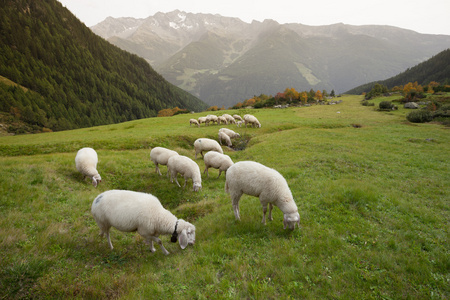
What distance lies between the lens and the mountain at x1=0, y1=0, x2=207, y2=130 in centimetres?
11275

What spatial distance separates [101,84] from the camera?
15962 centimetres

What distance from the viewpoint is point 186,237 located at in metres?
7.03

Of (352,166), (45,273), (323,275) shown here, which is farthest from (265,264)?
(352,166)

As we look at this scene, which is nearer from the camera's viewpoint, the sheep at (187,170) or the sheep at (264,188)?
the sheep at (264,188)

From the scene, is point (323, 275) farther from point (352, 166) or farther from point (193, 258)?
point (352, 166)

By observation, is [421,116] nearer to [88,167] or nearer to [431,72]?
[88,167]

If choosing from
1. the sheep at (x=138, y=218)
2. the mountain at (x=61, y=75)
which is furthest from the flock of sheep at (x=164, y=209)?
the mountain at (x=61, y=75)

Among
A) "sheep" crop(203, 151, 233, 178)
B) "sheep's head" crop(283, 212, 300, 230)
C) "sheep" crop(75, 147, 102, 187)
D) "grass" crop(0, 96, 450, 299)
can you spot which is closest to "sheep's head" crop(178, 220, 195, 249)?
"grass" crop(0, 96, 450, 299)

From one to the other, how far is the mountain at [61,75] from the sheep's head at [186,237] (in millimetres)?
134838

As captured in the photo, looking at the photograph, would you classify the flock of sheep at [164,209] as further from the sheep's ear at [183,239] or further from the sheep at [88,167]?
the sheep at [88,167]

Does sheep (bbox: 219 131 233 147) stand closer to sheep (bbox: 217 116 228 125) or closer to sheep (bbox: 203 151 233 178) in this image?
sheep (bbox: 203 151 233 178)

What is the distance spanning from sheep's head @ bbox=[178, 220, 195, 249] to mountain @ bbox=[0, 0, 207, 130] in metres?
135

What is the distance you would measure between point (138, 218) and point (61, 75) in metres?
198

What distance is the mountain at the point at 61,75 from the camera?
113 m
